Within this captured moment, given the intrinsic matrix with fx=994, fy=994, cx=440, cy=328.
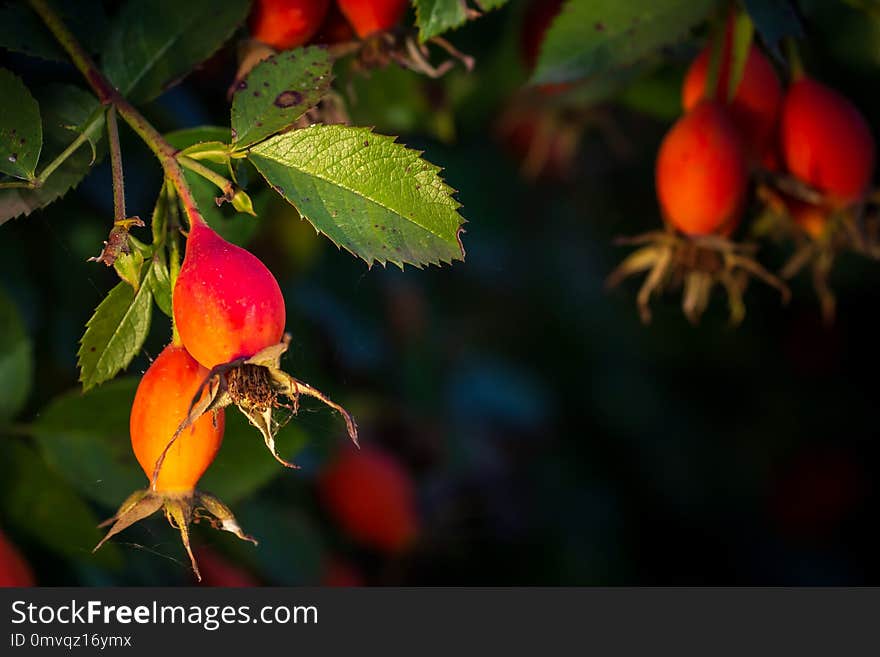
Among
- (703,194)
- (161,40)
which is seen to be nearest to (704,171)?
(703,194)

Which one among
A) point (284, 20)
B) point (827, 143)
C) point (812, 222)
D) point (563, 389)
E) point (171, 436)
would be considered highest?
point (284, 20)

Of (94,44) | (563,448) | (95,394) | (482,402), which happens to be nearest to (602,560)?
(563,448)

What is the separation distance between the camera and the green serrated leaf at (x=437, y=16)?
826mm

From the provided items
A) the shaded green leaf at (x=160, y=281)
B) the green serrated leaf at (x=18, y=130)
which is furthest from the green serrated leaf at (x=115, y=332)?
the green serrated leaf at (x=18, y=130)

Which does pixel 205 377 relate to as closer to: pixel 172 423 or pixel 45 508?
pixel 172 423

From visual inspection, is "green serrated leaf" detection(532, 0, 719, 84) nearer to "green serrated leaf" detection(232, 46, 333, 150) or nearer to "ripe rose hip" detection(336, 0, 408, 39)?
"ripe rose hip" detection(336, 0, 408, 39)

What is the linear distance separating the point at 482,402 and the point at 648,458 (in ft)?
1.39

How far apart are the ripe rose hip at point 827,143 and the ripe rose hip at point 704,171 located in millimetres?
81

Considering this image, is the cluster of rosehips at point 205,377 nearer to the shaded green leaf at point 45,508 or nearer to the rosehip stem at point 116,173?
the rosehip stem at point 116,173

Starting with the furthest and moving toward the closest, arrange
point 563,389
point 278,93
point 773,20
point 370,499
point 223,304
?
point 563,389, point 370,499, point 773,20, point 278,93, point 223,304

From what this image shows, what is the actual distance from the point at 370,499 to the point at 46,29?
3.40 feet

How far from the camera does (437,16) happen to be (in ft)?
2.72

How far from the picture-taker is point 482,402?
7.52ft

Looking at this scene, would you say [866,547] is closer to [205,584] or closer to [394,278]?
[394,278]
